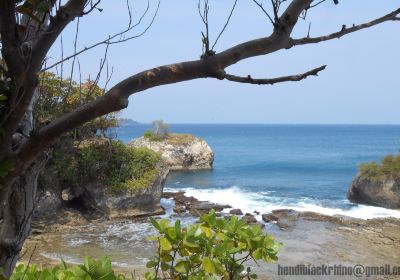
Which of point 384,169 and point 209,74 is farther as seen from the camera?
point 384,169

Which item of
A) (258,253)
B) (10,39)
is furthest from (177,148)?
(10,39)

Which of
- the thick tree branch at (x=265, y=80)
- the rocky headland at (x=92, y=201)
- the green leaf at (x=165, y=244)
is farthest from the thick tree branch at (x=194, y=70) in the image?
the rocky headland at (x=92, y=201)

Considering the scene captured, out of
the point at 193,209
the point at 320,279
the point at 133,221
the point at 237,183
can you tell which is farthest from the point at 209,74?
the point at 237,183

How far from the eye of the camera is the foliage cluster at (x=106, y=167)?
68.3ft

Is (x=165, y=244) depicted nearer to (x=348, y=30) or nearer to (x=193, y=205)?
(x=348, y=30)

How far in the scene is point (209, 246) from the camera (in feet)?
8.76

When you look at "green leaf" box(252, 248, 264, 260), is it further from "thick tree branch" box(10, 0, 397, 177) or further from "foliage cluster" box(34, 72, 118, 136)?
"foliage cluster" box(34, 72, 118, 136)

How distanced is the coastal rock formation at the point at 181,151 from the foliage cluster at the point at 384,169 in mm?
21334

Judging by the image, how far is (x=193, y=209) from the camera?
80.7 ft

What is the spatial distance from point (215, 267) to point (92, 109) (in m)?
1.14

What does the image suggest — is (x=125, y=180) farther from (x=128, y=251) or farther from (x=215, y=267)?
(x=215, y=267)

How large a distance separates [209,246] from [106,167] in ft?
63.9

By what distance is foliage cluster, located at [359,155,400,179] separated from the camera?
84.8 feet

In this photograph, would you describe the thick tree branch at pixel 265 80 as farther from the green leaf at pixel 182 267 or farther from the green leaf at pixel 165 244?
the green leaf at pixel 182 267
